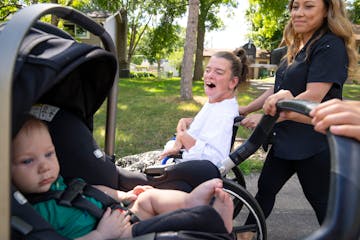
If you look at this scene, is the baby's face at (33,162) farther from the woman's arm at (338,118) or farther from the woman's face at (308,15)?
the woman's face at (308,15)

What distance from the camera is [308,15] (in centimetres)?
214

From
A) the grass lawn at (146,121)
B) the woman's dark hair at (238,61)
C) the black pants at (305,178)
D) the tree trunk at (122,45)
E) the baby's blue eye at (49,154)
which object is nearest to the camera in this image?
the baby's blue eye at (49,154)

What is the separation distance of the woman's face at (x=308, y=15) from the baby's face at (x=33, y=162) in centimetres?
152

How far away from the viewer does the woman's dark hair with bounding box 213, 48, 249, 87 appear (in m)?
2.71

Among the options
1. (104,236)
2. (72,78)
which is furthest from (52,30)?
(104,236)

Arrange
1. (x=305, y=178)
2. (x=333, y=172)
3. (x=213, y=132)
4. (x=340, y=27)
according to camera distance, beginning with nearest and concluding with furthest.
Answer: (x=333, y=172) → (x=340, y=27) → (x=305, y=178) → (x=213, y=132)

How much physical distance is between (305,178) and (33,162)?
5.10ft

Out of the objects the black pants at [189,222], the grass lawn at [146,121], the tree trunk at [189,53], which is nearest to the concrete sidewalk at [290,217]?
the grass lawn at [146,121]

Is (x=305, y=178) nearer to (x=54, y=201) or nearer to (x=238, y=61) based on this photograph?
(x=238, y=61)

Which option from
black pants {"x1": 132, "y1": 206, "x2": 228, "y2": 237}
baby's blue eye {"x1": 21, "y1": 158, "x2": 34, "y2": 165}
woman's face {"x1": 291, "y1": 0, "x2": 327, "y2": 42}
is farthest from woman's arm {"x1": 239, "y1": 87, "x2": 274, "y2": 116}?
baby's blue eye {"x1": 21, "y1": 158, "x2": 34, "y2": 165}

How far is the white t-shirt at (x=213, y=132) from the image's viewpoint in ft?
7.94

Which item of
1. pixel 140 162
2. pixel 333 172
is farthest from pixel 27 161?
pixel 140 162

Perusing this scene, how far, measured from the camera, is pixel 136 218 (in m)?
1.71

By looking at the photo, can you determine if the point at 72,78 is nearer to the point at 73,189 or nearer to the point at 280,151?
the point at 73,189
